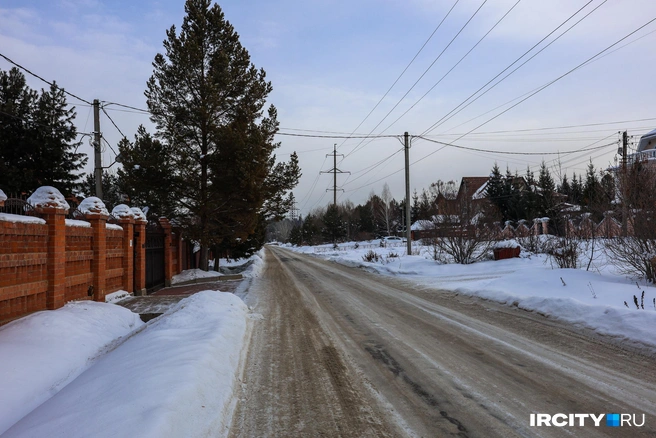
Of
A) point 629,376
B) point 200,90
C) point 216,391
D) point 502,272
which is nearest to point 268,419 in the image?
point 216,391

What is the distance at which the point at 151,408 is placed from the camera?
363 cm

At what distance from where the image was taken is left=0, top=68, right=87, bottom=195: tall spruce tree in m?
18.9

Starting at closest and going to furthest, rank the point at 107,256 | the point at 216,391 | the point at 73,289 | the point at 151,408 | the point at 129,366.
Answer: the point at 151,408 < the point at 216,391 < the point at 129,366 < the point at 73,289 < the point at 107,256

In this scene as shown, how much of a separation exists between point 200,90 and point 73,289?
11.4 m

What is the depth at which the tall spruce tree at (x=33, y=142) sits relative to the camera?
18.9 meters

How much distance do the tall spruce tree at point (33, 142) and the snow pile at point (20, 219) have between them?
41.4 feet

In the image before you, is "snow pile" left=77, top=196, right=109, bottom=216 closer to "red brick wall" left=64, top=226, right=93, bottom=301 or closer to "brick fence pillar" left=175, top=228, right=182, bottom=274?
"red brick wall" left=64, top=226, right=93, bottom=301

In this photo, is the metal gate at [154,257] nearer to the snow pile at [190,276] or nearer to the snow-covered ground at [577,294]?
the snow pile at [190,276]

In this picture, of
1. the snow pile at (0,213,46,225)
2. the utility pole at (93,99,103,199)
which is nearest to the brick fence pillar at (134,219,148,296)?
the utility pole at (93,99,103,199)

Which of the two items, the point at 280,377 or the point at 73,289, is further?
the point at 73,289

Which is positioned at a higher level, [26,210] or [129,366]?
[26,210]

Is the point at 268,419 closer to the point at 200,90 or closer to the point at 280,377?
the point at 280,377

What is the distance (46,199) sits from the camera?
8.34 meters

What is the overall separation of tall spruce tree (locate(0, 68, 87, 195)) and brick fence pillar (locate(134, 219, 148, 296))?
7666mm
